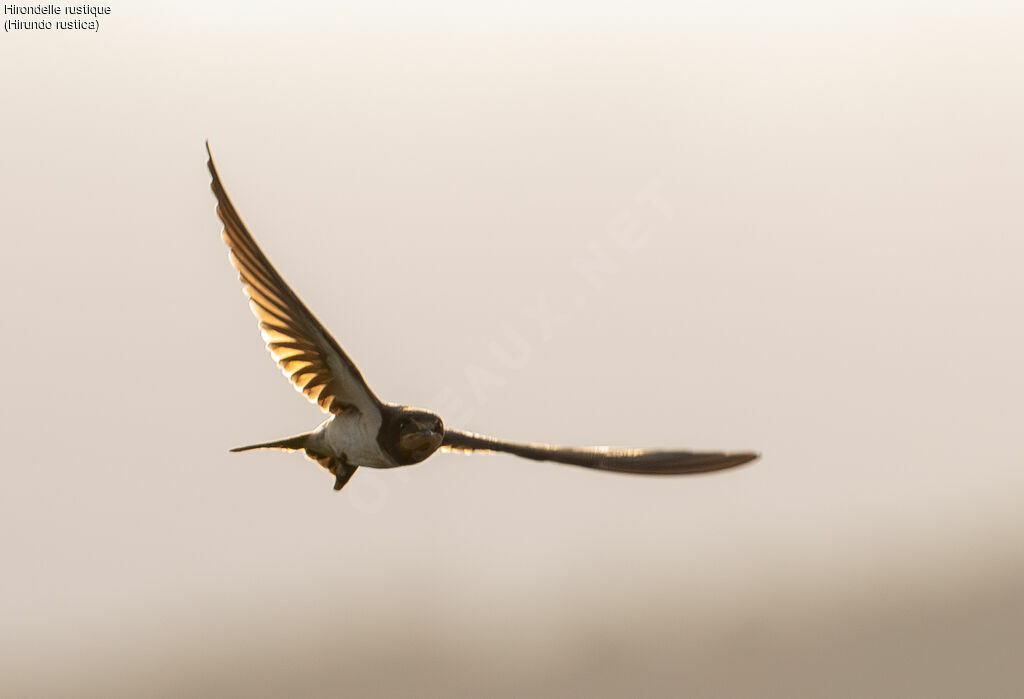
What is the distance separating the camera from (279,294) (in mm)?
6750

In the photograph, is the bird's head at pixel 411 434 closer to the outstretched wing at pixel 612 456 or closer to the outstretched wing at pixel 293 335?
the outstretched wing at pixel 293 335

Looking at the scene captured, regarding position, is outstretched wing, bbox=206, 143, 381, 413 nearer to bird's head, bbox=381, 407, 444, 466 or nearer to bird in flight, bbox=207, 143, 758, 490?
bird in flight, bbox=207, 143, 758, 490

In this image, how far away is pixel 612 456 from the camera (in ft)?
24.7

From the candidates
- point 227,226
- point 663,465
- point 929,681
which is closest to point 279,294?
point 227,226

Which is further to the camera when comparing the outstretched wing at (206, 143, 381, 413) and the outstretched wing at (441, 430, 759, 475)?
the outstretched wing at (441, 430, 759, 475)

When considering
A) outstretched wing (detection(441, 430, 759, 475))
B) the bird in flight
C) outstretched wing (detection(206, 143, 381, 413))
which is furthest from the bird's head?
outstretched wing (detection(441, 430, 759, 475))

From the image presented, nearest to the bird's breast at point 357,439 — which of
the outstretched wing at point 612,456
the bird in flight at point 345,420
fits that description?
the bird in flight at point 345,420

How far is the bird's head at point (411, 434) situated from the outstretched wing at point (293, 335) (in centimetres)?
19

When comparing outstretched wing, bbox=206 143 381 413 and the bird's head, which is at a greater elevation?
outstretched wing, bbox=206 143 381 413

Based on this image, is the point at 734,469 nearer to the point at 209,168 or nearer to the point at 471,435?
the point at 471,435

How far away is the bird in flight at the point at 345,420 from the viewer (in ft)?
22.1

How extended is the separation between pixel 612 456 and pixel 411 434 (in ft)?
4.06

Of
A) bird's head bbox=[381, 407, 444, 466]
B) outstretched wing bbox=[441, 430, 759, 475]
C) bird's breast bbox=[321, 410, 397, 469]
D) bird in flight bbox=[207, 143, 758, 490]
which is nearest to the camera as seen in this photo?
bird in flight bbox=[207, 143, 758, 490]

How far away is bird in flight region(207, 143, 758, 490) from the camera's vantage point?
6734 mm
